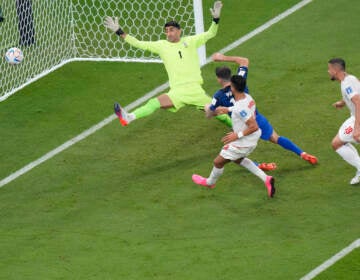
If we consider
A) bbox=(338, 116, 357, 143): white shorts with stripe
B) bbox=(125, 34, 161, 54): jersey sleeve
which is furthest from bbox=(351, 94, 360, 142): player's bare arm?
bbox=(125, 34, 161, 54): jersey sleeve

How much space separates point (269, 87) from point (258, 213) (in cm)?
434

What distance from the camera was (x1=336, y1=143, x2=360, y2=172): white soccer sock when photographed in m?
14.3

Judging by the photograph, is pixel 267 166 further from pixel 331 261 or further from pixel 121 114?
pixel 331 261

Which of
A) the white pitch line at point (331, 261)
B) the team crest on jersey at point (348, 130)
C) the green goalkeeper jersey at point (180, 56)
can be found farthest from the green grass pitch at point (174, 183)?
the green goalkeeper jersey at point (180, 56)

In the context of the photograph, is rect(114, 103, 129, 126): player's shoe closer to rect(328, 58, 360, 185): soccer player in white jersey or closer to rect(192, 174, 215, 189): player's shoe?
rect(192, 174, 215, 189): player's shoe

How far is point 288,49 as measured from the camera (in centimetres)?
1928

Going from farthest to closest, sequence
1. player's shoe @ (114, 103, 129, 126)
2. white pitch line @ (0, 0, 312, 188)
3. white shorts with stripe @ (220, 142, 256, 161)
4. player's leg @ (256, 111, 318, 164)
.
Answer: white pitch line @ (0, 0, 312, 188) → player's shoe @ (114, 103, 129, 126) → player's leg @ (256, 111, 318, 164) → white shorts with stripe @ (220, 142, 256, 161)

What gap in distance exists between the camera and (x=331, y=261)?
12.6 m

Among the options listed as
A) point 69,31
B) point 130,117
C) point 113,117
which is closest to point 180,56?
point 130,117

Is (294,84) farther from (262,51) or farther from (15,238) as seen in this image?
(15,238)

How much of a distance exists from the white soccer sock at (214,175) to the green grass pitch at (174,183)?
0.56ft

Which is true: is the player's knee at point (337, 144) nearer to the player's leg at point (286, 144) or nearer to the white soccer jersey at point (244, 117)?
the player's leg at point (286, 144)

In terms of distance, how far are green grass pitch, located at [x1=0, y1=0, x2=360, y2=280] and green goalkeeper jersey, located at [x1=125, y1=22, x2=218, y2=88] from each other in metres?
0.97

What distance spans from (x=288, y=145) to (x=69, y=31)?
21.0ft
